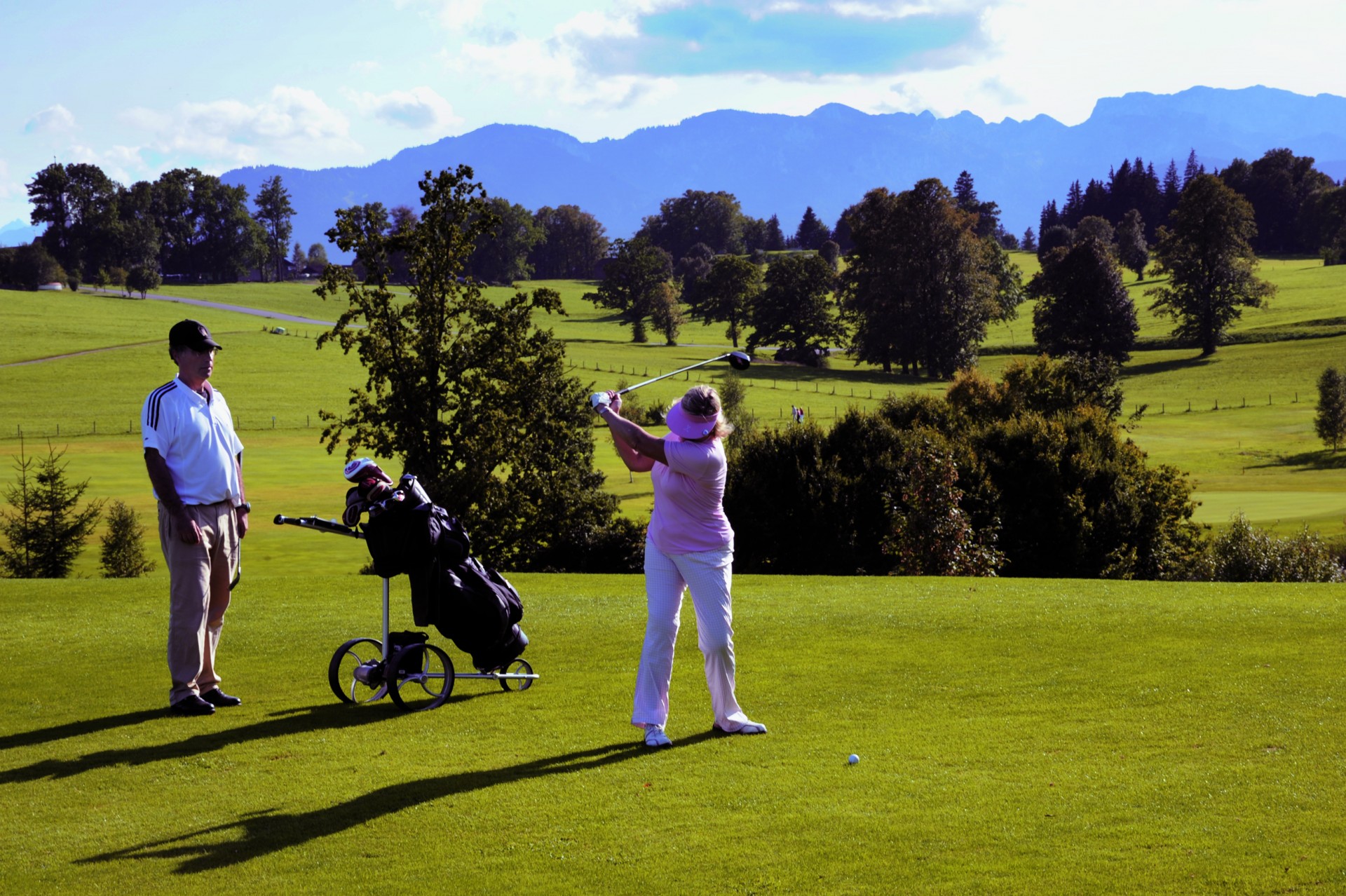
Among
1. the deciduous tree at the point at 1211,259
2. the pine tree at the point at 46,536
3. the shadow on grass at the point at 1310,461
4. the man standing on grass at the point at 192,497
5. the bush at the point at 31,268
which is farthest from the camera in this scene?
the bush at the point at 31,268

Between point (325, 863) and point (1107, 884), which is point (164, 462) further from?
point (1107, 884)

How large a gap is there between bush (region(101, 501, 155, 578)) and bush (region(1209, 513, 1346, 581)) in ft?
101

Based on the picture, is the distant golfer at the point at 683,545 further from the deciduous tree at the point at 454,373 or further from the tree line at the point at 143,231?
the tree line at the point at 143,231

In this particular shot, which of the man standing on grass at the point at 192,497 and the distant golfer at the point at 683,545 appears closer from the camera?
the distant golfer at the point at 683,545

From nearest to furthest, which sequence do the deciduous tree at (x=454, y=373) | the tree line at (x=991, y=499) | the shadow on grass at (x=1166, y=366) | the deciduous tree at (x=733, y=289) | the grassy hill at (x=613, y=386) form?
1. the deciduous tree at (x=454, y=373)
2. the tree line at (x=991, y=499)
3. the grassy hill at (x=613, y=386)
4. the shadow on grass at (x=1166, y=366)
5. the deciduous tree at (x=733, y=289)

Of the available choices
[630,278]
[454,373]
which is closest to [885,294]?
[630,278]

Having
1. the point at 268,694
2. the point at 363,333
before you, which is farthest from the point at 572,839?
the point at 363,333

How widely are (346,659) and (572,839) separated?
555 cm

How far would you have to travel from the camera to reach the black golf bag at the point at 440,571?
29.9ft

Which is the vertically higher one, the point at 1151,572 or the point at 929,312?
the point at 929,312

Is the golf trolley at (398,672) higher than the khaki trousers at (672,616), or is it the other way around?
the khaki trousers at (672,616)

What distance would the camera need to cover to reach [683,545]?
8.22m

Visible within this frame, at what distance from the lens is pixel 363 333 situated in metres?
31.0

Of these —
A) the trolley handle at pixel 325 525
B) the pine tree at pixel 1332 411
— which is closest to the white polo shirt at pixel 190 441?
the trolley handle at pixel 325 525
